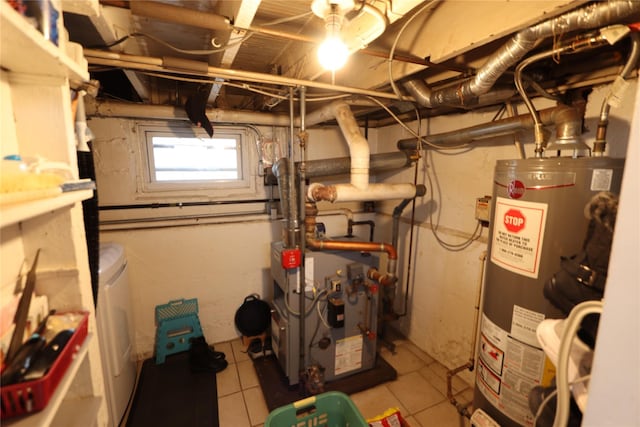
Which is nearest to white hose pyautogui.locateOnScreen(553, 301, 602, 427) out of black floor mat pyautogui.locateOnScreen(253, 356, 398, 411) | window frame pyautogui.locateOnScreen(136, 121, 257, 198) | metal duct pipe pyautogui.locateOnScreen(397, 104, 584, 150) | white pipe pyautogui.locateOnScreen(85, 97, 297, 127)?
metal duct pipe pyautogui.locateOnScreen(397, 104, 584, 150)

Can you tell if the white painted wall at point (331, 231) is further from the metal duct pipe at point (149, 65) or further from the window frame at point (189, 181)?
the metal duct pipe at point (149, 65)

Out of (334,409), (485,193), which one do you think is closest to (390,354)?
(334,409)

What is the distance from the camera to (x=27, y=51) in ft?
2.01

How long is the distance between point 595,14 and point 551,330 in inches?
36.5

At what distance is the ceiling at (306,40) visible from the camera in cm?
97

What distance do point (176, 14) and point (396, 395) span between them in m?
2.53

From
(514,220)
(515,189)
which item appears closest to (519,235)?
(514,220)

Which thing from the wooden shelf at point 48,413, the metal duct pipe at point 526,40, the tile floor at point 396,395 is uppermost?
the metal duct pipe at point 526,40

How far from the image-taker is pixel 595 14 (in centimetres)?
82

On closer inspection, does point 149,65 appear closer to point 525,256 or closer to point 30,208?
point 30,208

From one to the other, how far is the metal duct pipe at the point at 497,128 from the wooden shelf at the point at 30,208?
1712 mm

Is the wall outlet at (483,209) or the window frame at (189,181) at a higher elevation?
the window frame at (189,181)

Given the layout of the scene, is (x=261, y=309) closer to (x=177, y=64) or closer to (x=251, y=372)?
(x=251, y=372)

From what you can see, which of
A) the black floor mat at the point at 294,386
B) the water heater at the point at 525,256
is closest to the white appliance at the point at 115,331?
the black floor mat at the point at 294,386
